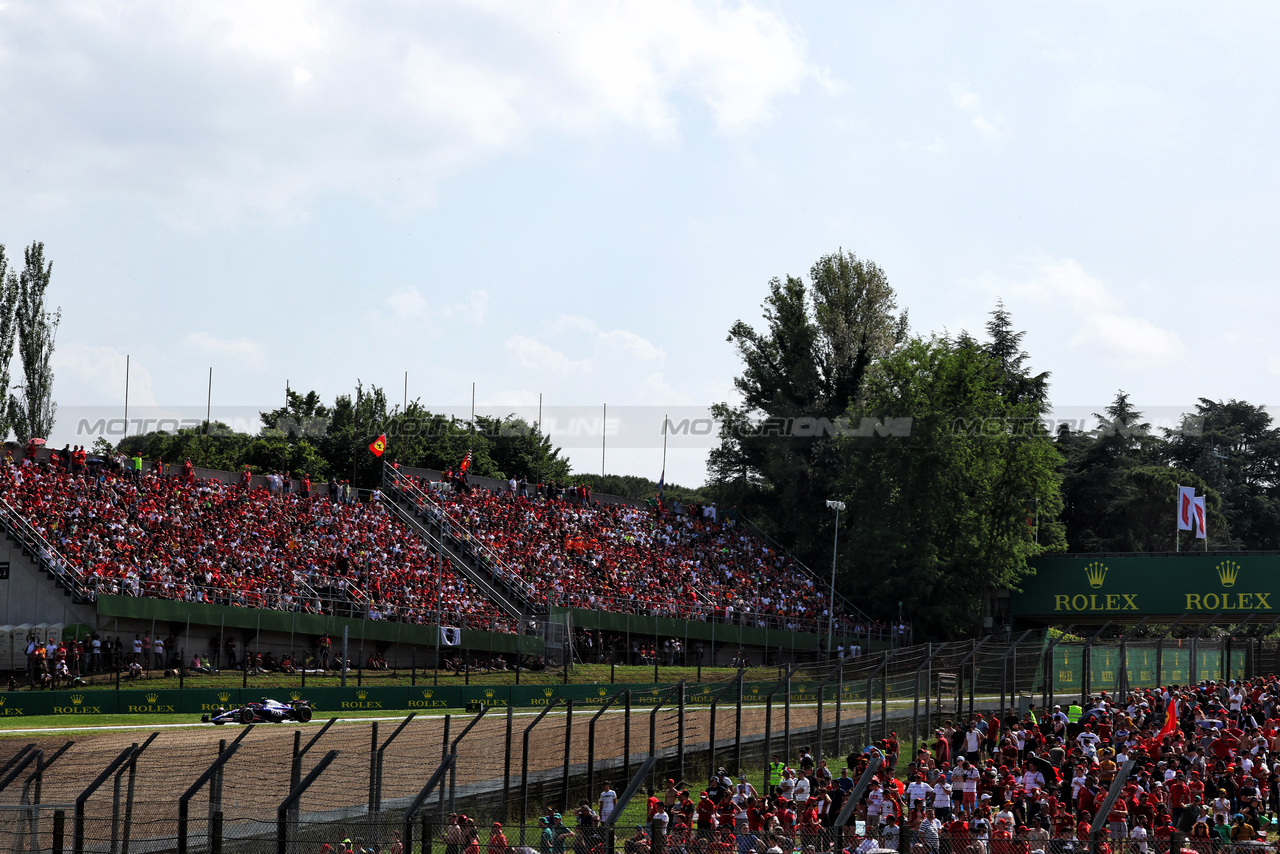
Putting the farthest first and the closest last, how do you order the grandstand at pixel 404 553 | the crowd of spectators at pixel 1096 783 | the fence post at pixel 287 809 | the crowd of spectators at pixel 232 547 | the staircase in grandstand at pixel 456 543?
the staircase in grandstand at pixel 456 543
the grandstand at pixel 404 553
the crowd of spectators at pixel 232 547
the fence post at pixel 287 809
the crowd of spectators at pixel 1096 783

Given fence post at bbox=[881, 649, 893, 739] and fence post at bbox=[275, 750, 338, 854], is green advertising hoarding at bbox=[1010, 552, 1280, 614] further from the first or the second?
fence post at bbox=[275, 750, 338, 854]

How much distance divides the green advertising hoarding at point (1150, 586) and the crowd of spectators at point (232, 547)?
1156 inches

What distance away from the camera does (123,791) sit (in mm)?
20844

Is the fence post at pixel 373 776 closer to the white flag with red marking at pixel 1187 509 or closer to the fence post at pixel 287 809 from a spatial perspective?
the fence post at pixel 287 809

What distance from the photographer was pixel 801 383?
69.8 meters

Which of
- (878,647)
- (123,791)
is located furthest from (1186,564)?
(123,791)

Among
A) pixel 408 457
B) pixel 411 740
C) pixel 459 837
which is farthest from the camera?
pixel 408 457

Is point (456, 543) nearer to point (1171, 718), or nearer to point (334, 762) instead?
point (1171, 718)

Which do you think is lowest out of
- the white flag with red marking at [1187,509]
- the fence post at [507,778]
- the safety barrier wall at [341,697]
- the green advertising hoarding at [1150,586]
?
the safety barrier wall at [341,697]

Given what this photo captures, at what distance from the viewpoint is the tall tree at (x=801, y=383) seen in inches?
2682

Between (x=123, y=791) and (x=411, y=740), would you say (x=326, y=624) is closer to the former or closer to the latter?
(x=411, y=740)

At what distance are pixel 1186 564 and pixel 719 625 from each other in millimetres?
22816

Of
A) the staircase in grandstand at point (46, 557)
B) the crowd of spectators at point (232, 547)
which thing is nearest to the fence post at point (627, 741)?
the crowd of spectators at point (232, 547)

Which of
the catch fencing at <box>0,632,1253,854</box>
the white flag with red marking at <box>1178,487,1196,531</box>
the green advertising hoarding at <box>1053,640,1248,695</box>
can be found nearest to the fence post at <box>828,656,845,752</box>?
the catch fencing at <box>0,632,1253,854</box>
